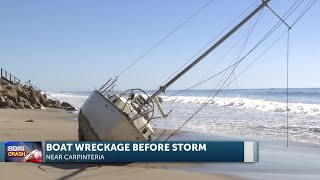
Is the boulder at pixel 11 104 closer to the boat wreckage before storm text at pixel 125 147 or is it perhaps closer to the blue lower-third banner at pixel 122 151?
the blue lower-third banner at pixel 122 151

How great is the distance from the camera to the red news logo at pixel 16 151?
444 inches

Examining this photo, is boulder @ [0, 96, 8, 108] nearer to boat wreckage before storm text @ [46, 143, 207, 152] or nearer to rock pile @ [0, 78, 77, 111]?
rock pile @ [0, 78, 77, 111]

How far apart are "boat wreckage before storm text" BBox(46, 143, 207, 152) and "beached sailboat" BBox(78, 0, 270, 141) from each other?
512mm

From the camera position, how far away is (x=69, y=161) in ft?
36.8

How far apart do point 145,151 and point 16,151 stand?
3413 millimetres

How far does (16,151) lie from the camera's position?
37.4 ft

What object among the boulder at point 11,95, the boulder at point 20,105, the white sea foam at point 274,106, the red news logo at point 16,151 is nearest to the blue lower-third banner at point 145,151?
the red news logo at point 16,151

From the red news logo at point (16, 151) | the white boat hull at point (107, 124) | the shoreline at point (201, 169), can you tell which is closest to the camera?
the shoreline at point (201, 169)

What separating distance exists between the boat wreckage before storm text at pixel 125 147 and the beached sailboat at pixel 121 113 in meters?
0.51

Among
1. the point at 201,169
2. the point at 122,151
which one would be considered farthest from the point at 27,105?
the point at 201,169

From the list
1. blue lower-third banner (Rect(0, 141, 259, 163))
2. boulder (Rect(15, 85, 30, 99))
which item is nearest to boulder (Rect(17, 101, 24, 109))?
boulder (Rect(15, 85, 30, 99))

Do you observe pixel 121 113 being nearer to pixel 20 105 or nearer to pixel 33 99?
pixel 20 105

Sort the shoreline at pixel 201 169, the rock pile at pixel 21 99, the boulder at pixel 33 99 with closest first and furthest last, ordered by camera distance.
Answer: the shoreline at pixel 201 169 → the rock pile at pixel 21 99 → the boulder at pixel 33 99

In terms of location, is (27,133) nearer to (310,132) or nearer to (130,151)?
(130,151)
